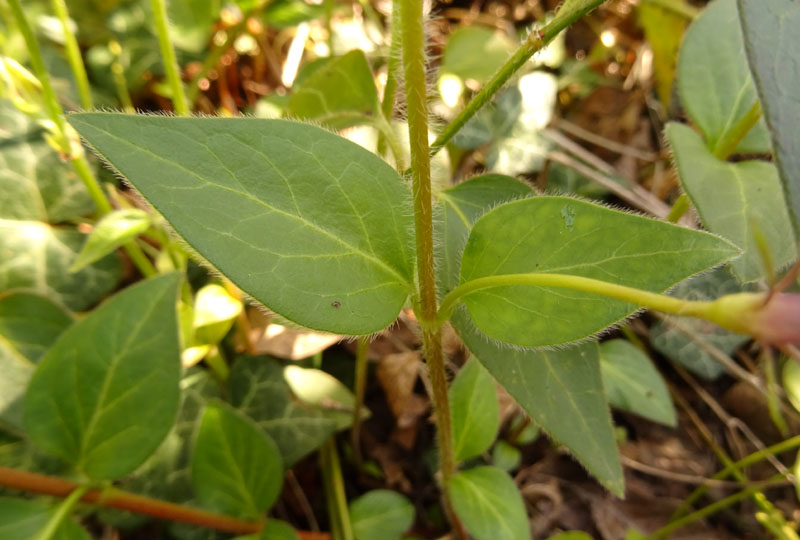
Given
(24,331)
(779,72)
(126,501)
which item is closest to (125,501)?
(126,501)

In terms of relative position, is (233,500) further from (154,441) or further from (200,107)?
(200,107)

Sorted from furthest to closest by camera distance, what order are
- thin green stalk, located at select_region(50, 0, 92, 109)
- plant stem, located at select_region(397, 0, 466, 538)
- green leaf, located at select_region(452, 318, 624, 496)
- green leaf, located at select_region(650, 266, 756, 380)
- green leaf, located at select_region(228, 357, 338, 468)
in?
green leaf, located at select_region(650, 266, 756, 380), green leaf, located at select_region(228, 357, 338, 468), thin green stalk, located at select_region(50, 0, 92, 109), green leaf, located at select_region(452, 318, 624, 496), plant stem, located at select_region(397, 0, 466, 538)

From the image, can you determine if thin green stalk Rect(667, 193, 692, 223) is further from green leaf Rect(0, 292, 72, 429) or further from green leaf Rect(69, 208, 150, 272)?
green leaf Rect(0, 292, 72, 429)

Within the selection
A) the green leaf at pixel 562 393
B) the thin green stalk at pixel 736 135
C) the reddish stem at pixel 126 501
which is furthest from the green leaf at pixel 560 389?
the reddish stem at pixel 126 501

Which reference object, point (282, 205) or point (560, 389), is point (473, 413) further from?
point (282, 205)

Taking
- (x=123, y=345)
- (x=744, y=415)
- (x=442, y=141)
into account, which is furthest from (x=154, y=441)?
(x=744, y=415)

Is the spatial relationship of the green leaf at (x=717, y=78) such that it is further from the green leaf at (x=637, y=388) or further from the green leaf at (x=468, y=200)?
the green leaf at (x=637, y=388)

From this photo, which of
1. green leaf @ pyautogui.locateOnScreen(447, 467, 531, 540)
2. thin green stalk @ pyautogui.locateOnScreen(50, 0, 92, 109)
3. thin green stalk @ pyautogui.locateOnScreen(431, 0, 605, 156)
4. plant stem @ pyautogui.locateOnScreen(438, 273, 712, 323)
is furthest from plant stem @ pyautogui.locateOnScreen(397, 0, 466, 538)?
thin green stalk @ pyautogui.locateOnScreen(50, 0, 92, 109)
